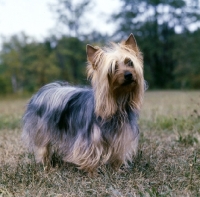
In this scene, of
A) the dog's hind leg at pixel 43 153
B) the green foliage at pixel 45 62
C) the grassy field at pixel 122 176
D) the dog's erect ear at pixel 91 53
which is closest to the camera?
the grassy field at pixel 122 176

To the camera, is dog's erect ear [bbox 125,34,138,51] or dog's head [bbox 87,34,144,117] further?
dog's erect ear [bbox 125,34,138,51]

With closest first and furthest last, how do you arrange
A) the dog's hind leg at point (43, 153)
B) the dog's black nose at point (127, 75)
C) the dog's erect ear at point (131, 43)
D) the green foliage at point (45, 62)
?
the dog's black nose at point (127, 75), the dog's erect ear at point (131, 43), the dog's hind leg at point (43, 153), the green foliage at point (45, 62)

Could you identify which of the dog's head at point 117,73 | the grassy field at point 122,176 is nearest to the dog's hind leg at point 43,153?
the grassy field at point 122,176

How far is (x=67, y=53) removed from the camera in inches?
1478

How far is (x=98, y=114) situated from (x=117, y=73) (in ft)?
1.97

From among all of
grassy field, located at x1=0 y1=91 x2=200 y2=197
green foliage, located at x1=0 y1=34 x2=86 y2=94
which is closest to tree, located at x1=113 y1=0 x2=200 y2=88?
green foliage, located at x1=0 y1=34 x2=86 y2=94

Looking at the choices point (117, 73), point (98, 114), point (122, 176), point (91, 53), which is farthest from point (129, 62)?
point (122, 176)

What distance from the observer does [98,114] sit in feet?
14.8

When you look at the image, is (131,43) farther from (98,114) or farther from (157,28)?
(157,28)

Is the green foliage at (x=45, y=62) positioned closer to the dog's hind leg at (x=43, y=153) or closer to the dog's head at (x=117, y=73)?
the dog's hind leg at (x=43, y=153)

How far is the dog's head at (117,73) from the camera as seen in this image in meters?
4.24

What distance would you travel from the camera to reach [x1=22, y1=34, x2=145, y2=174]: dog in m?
4.31

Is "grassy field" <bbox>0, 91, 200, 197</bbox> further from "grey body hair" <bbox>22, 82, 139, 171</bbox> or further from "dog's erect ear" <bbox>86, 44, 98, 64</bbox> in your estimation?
"dog's erect ear" <bbox>86, 44, 98, 64</bbox>

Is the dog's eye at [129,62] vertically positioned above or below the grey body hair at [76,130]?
above
